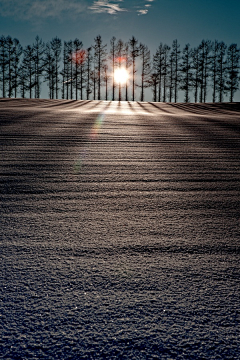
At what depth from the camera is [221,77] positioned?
135 feet

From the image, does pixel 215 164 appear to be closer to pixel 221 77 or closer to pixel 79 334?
pixel 79 334

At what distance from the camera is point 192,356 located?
0.87m

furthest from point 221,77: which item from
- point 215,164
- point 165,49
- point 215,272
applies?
point 215,272

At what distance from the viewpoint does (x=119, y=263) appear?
1.39m

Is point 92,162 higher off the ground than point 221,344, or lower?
higher

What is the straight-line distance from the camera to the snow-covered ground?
0.93 m

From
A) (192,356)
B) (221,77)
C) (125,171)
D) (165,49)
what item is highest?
(165,49)

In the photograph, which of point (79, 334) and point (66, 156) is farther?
point (66, 156)

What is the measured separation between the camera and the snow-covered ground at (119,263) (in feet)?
3.06

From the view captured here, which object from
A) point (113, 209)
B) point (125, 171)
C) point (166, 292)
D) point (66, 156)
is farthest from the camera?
point (66, 156)

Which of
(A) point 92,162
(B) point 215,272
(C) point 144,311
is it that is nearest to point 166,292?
(C) point 144,311

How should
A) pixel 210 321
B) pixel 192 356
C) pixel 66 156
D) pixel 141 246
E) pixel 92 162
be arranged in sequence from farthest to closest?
pixel 66 156, pixel 92 162, pixel 141 246, pixel 210 321, pixel 192 356

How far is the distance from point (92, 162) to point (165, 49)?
43490 mm

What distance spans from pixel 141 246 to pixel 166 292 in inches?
16.5
